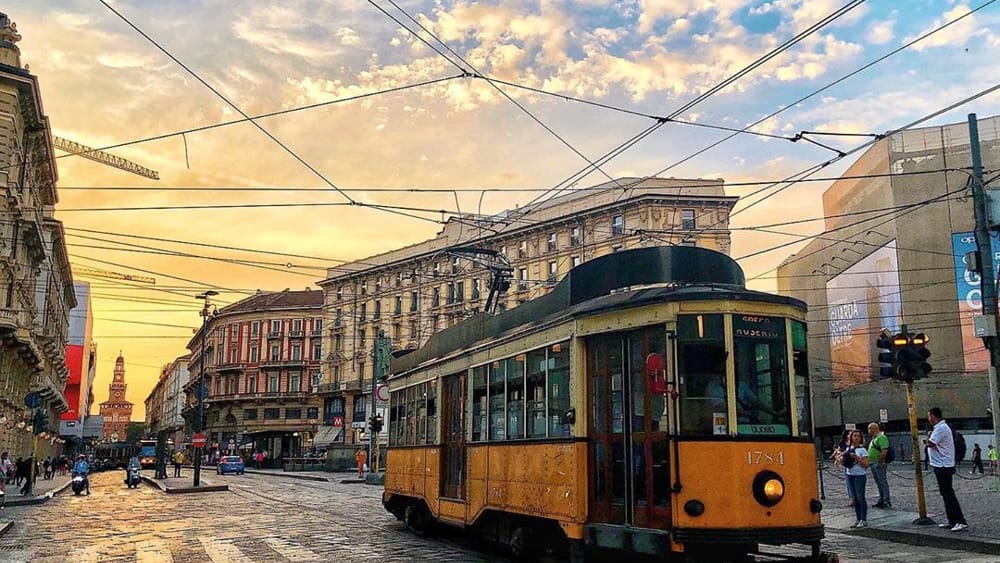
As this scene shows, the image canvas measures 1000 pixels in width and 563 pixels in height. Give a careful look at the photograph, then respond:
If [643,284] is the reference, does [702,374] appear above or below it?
below

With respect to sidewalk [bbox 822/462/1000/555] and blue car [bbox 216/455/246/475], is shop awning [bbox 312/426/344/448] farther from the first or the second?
sidewalk [bbox 822/462/1000/555]

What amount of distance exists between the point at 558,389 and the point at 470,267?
50.0m

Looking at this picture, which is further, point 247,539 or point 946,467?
point 247,539

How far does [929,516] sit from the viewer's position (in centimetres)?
1322

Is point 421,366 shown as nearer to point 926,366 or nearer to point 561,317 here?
point 561,317

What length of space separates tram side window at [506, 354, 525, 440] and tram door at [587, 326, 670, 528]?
1.39 m

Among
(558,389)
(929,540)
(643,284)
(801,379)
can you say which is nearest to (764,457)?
A: (801,379)

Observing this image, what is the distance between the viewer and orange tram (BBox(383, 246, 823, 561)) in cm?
777

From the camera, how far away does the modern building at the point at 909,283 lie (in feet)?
146

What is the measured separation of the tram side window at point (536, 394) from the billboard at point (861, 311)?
136 ft

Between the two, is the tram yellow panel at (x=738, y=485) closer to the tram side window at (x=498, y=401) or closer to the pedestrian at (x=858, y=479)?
the tram side window at (x=498, y=401)

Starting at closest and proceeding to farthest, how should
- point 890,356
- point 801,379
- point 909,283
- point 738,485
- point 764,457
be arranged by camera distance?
point 738,485 < point 764,457 < point 801,379 < point 890,356 < point 909,283

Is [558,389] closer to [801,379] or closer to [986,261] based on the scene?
[801,379]

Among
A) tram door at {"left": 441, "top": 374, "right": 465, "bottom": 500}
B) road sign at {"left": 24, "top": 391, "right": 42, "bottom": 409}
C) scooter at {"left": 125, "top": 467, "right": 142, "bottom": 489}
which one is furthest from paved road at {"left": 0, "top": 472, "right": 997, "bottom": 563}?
scooter at {"left": 125, "top": 467, "right": 142, "bottom": 489}
